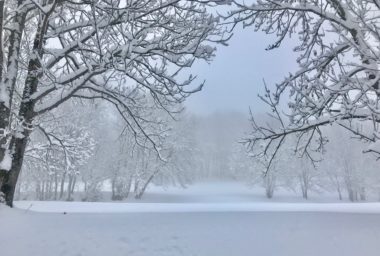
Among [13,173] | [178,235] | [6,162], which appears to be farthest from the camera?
[13,173]

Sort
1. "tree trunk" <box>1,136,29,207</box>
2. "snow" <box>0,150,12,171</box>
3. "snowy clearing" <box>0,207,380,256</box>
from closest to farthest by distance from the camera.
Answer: "snowy clearing" <box>0,207,380,256</box>
"snow" <box>0,150,12,171</box>
"tree trunk" <box>1,136,29,207</box>

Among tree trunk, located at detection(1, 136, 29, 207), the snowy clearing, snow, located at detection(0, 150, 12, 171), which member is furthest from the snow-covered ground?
snow, located at detection(0, 150, 12, 171)

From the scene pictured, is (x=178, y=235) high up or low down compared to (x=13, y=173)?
down

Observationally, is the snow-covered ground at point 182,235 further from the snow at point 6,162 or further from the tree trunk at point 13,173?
the snow at point 6,162

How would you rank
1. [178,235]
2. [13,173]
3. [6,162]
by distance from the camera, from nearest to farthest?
1. [178,235]
2. [6,162]
3. [13,173]

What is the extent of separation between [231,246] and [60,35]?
6026 mm

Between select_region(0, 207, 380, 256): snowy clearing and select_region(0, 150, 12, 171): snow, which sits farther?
select_region(0, 150, 12, 171): snow

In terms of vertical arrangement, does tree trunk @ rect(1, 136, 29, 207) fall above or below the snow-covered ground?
above

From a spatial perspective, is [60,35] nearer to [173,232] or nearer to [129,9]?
[129,9]

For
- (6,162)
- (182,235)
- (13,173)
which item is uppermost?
(6,162)

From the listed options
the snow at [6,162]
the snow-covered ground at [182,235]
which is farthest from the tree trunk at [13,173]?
the snow-covered ground at [182,235]

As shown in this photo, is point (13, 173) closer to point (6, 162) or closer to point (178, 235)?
point (6, 162)

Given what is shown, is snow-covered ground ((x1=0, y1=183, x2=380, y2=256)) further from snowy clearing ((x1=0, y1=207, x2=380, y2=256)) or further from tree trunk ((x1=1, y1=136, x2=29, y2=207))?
tree trunk ((x1=1, y1=136, x2=29, y2=207))

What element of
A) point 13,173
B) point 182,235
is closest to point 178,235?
point 182,235
